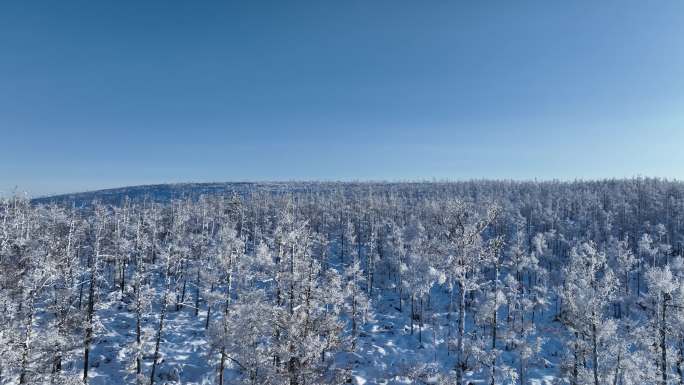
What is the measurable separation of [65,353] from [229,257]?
63.7 feet

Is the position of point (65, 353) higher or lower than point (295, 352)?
lower

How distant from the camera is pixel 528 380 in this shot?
2021 inches

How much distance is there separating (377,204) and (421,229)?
4934cm

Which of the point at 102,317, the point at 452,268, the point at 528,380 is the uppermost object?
the point at 452,268

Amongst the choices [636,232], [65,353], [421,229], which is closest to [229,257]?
[65,353]

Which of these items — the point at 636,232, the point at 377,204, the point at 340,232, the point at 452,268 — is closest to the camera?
the point at 452,268

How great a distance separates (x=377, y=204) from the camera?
150500 mm

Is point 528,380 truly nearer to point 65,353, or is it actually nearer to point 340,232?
point 65,353

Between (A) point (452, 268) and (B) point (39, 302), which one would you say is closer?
(A) point (452, 268)

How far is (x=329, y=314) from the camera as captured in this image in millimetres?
23844

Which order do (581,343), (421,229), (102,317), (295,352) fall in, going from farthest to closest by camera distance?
1. (421,229)
2. (102,317)
3. (581,343)
4. (295,352)

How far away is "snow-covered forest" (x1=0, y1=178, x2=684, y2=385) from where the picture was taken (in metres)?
27.7

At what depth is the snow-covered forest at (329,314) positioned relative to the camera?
90.9ft

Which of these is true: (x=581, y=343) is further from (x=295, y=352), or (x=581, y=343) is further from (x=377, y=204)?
(x=377, y=204)
